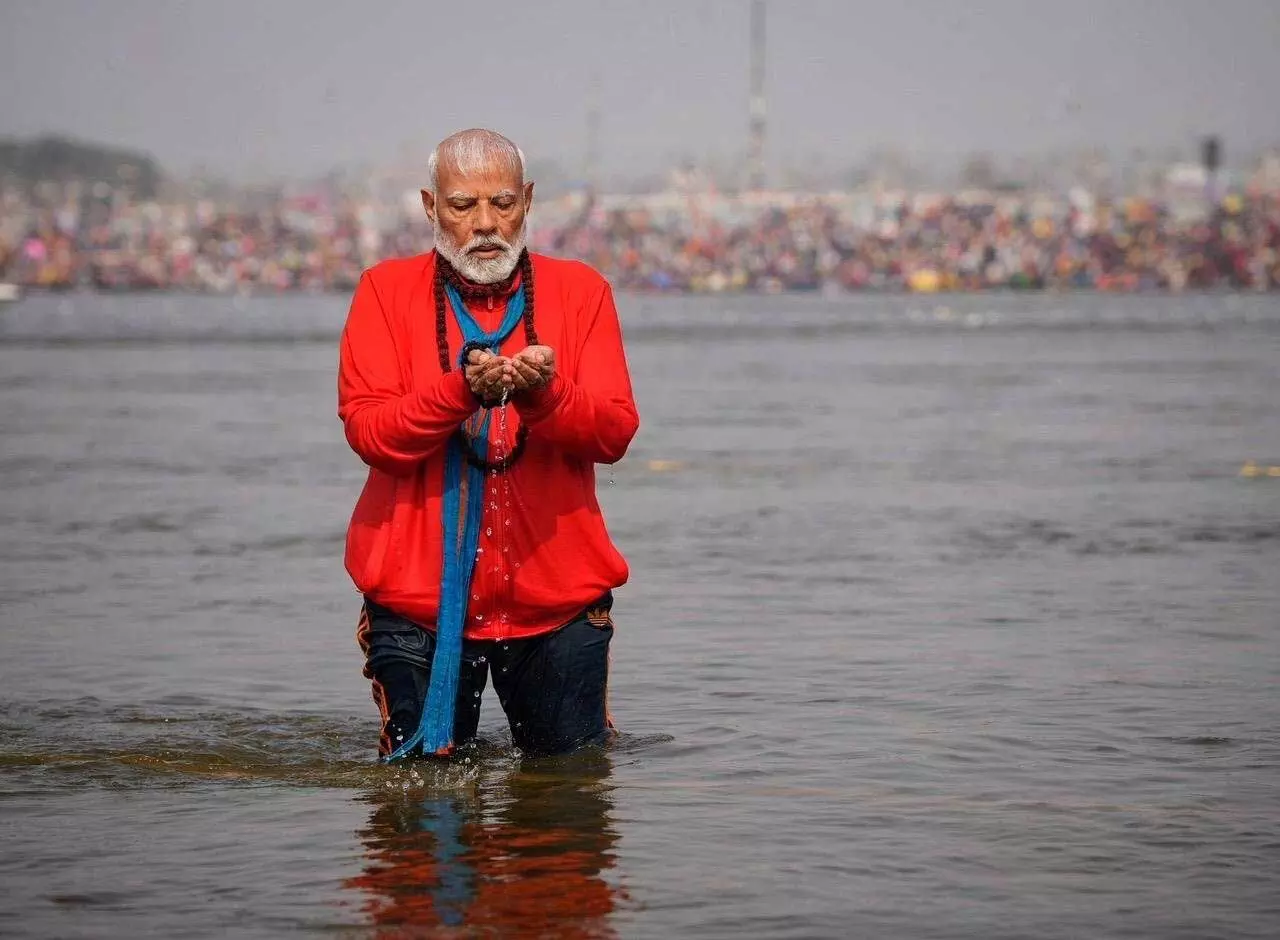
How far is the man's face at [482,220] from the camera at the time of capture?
568 cm

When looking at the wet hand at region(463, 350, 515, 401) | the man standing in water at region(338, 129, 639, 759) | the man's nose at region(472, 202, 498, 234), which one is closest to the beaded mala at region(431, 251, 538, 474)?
the man standing in water at region(338, 129, 639, 759)

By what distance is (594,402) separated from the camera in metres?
5.62

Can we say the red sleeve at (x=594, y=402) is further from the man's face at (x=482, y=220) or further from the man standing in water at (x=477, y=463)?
the man's face at (x=482, y=220)

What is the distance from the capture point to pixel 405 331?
5.83m

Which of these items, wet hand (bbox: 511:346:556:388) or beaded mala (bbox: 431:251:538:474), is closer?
wet hand (bbox: 511:346:556:388)

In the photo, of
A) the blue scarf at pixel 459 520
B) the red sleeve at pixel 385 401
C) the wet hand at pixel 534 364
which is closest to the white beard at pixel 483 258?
the blue scarf at pixel 459 520

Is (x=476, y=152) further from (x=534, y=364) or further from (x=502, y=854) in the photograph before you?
(x=502, y=854)

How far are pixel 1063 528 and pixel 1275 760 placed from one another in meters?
7.45

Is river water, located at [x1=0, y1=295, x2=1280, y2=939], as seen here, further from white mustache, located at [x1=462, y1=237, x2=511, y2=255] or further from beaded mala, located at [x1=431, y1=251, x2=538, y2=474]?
white mustache, located at [x1=462, y1=237, x2=511, y2=255]

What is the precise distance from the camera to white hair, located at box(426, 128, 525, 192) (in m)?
5.67

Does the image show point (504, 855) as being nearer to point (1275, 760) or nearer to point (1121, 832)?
point (1121, 832)

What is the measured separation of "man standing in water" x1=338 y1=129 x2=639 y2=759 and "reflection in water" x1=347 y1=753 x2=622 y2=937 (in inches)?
13.2

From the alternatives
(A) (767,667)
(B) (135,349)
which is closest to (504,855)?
(A) (767,667)

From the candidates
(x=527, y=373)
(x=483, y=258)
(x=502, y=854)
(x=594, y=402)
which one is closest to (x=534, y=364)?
(x=527, y=373)
